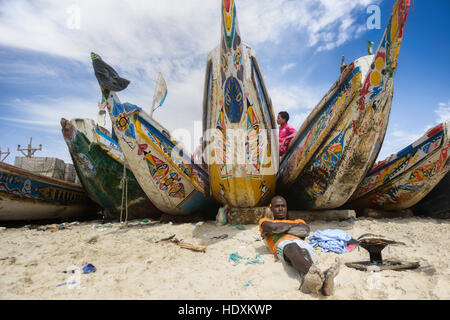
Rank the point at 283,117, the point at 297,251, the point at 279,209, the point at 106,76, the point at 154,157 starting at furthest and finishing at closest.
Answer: the point at 283,117 → the point at 154,157 → the point at 106,76 → the point at 279,209 → the point at 297,251

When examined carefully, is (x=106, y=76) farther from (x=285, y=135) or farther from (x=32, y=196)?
(x=285, y=135)

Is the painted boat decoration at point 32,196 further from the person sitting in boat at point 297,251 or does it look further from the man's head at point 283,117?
the man's head at point 283,117

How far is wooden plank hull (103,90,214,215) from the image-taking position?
4234mm

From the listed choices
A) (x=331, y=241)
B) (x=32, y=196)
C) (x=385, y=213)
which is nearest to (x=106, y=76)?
(x=32, y=196)

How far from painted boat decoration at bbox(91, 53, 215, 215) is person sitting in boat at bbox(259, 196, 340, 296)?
6.99 ft

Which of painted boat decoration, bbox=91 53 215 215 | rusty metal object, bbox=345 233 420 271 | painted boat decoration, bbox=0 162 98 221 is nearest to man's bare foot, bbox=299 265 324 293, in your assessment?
rusty metal object, bbox=345 233 420 271

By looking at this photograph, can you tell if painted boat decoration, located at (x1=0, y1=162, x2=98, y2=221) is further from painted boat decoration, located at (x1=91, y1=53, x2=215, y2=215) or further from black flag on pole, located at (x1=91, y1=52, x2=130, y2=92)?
black flag on pole, located at (x1=91, y1=52, x2=130, y2=92)

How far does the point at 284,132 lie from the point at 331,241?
3.13m

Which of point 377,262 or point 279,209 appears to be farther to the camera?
point 279,209

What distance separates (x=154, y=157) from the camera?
14.3 ft

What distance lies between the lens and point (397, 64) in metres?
3.02

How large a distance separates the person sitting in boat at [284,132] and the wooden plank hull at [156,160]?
182 centimetres

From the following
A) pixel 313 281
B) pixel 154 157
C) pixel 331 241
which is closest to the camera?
pixel 313 281
